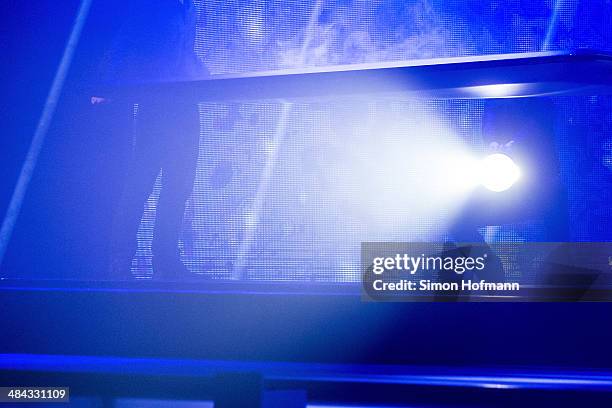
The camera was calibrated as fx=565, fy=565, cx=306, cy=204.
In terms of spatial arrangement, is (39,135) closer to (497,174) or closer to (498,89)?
(498,89)

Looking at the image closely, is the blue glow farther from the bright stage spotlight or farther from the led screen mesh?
the bright stage spotlight

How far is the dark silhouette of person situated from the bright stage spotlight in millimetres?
822

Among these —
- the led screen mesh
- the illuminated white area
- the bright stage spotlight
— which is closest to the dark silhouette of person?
the led screen mesh

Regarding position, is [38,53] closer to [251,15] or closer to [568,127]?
[251,15]

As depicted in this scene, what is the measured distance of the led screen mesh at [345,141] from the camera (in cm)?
155

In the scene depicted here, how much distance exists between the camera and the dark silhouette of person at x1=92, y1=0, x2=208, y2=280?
1499mm

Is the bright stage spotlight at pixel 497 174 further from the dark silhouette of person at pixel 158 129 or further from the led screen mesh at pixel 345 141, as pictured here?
the dark silhouette of person at pixel 158 129

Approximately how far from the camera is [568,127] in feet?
5.36

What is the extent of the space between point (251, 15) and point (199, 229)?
0.69 m

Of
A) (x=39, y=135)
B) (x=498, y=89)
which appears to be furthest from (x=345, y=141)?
(x=39, y=135)

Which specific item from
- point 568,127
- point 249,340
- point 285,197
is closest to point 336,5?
point 285,197

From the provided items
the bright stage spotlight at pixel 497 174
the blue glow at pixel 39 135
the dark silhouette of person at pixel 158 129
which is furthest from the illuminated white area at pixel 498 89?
the blue glow at pixel 39 135

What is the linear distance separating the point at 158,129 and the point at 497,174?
0.97 m

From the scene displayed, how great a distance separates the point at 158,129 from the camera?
5.18ft
